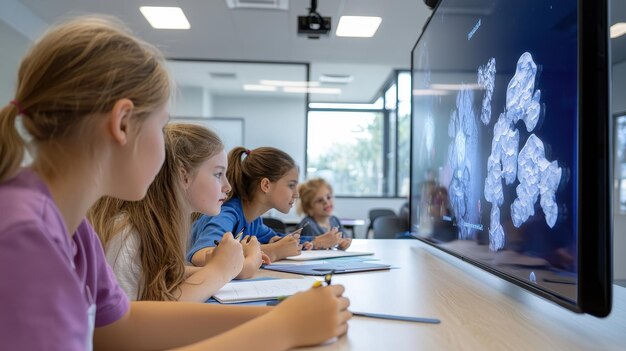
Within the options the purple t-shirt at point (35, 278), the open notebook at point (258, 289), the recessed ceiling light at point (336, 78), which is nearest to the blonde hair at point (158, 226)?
the open notebook at point (258, 289)

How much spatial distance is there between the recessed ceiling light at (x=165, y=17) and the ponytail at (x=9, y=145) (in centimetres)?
439

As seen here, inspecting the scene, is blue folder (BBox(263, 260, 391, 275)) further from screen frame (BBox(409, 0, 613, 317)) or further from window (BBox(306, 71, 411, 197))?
window (BBox(306, 71, 411, 197))

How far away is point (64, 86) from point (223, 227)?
4.11 feet

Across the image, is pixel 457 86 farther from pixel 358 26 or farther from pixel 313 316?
pixel 358 26

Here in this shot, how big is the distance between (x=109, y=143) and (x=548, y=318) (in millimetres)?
808

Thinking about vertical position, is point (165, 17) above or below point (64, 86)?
Answer: above

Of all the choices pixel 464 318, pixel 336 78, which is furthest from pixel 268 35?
pixel 464 318

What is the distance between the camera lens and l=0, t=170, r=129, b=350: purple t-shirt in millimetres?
513

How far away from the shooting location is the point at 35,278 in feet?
1.72

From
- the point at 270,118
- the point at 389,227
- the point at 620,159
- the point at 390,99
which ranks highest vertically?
the point at 390,99

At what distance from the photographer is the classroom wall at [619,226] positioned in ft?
14.7

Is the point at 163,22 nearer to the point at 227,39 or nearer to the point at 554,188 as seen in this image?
the point at 227,39

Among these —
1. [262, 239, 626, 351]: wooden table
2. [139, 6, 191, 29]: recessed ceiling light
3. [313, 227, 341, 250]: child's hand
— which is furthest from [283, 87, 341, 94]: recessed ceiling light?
[262, 239, 626, 351]: wooden table

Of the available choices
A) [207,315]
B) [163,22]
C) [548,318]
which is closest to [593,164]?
[548,318]
